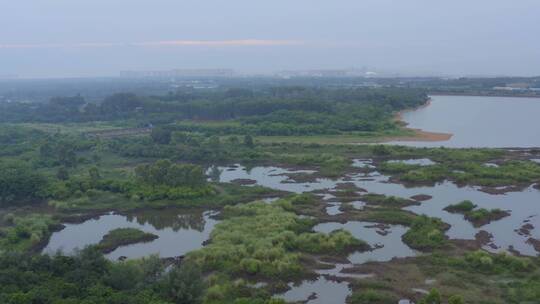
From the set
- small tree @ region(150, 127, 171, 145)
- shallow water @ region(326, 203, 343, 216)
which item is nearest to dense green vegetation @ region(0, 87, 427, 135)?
small tree @ region(150, 127, 171, 145)

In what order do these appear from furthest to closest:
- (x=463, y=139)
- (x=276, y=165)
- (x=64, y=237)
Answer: (x=463, y=139) → (x=276, y=165) → (x=64, y=237)

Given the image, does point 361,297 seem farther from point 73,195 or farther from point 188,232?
point 73,195

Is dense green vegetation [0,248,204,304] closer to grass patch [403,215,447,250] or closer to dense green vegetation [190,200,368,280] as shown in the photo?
dense green vegetation [190,200,368,280]

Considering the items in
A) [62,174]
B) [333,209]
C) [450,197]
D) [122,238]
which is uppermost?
[62,174]

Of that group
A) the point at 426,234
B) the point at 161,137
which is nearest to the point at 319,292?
the point at 426,234

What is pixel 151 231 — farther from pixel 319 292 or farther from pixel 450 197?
pixel 450 197

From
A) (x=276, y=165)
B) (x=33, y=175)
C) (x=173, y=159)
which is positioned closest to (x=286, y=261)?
(x=33, y=175)

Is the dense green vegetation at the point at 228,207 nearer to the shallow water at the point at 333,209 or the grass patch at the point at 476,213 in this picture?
the grass patch at the point at 476,213
